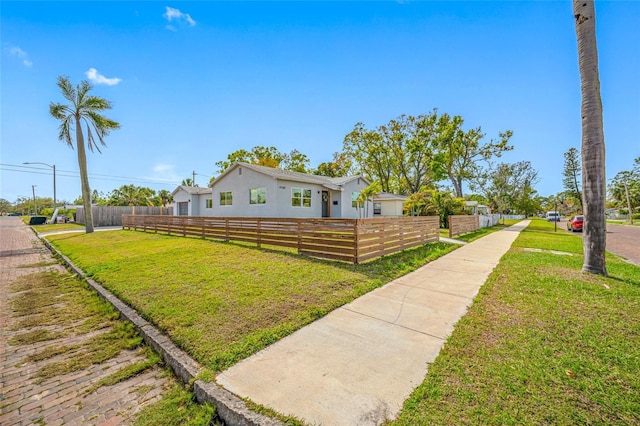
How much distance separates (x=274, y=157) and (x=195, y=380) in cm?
3729

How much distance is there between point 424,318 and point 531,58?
37.2 feet

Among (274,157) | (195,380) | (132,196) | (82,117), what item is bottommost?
(195,380)

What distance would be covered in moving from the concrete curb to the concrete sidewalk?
116 millimetres

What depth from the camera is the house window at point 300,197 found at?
16.7 m

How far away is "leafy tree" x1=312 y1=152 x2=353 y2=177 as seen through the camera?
36469 millimetres

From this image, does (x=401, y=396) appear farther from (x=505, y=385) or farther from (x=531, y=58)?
(x=531, y=58)

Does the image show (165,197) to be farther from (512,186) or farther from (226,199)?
(512,186)

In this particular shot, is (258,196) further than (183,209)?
No

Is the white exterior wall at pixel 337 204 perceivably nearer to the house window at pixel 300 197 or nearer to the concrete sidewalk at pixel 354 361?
the house window at pixel 300 197

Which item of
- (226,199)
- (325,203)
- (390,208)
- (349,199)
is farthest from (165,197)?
(349,199)

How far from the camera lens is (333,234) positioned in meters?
7.42

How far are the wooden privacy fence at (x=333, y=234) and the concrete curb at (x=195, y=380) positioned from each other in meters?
4.58

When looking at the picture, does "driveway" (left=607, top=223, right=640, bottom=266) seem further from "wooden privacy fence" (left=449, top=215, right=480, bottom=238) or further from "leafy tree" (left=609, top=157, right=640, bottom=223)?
"leafy tree" (left=609, top=157, right=640, bottom=223)

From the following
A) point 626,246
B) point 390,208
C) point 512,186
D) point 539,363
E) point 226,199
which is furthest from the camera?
point 512,186
